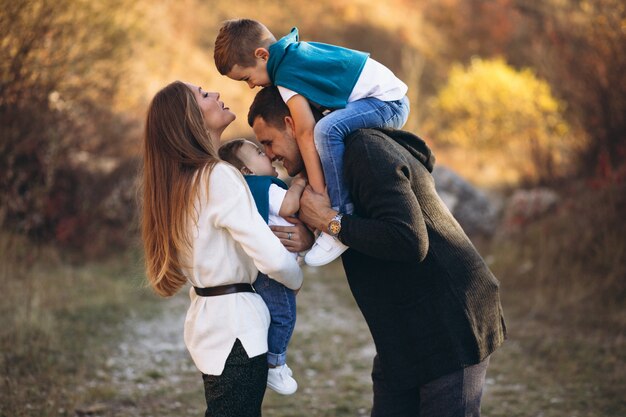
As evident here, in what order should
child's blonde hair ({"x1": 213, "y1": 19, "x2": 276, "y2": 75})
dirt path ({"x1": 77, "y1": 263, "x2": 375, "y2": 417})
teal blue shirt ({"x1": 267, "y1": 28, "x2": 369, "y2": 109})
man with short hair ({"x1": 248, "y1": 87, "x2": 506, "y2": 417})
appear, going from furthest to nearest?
1. dirt path ({"x1": 77, "y1": 263, "x2": 375, "y2": 417})
2. child's blonde hair ({"x1": 213, "y1": 19, "x2": 276, "y2": 75})
3. teal blue shirt ({"x1": 267, "y1": 28, "x2": 369, "y2": 109})
4. man with short hair ({"x1": 248, "y1": 87, "x2": 506, "y2": 417})

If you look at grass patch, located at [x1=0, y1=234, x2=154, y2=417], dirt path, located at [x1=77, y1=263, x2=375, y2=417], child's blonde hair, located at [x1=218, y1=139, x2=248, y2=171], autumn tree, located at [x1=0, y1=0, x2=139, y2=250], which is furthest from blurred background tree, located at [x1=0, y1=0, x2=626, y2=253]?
child's blonde hair, located at [x1=218, y1=139, x2=248, y2=171]

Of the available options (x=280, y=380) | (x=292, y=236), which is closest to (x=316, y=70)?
(x=292, y=236)

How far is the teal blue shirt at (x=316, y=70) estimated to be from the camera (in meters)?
2.75

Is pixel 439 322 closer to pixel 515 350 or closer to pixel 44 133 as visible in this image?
pixel 515 350

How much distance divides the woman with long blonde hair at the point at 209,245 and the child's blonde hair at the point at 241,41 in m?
0.40

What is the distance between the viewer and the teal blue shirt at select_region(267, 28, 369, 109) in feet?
9.02

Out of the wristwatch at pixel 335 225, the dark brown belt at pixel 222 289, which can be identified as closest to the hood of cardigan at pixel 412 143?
the wristwatch at pixel 335 225

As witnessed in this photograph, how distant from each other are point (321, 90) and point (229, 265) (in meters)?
0.73

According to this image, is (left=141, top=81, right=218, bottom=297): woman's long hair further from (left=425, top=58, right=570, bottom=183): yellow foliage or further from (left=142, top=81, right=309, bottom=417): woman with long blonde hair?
(left=425, top=58, right=570, bottom=183): yellow foliage

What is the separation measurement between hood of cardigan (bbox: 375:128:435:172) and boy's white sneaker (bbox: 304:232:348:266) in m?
0.41

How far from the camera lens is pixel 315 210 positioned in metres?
2.65

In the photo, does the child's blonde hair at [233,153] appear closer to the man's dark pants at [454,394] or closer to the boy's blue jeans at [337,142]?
the boy's blue jeans at [337,142]

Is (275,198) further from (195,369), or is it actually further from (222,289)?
(195,369)

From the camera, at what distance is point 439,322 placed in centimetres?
256
